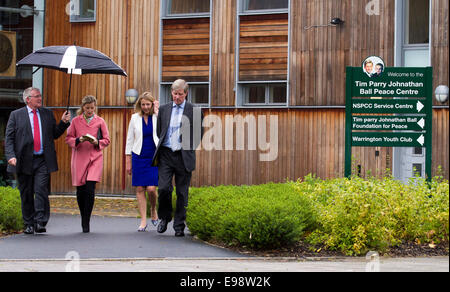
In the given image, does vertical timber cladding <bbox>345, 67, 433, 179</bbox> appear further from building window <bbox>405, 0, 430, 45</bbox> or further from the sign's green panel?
building window <bbox>405, 0, 430, 45</bbox>

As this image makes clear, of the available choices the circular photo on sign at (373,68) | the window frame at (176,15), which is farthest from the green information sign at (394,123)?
the window frame at (176,15)

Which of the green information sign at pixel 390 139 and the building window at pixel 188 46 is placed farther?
the building window at pixel 188 46

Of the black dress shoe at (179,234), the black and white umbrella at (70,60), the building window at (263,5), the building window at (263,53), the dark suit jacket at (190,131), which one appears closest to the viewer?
the dark suit jacket at (190,131)

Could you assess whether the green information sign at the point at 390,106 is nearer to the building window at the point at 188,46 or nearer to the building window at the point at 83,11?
the building window at the point at 188,46

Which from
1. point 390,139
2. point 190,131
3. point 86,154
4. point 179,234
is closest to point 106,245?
point 179,234

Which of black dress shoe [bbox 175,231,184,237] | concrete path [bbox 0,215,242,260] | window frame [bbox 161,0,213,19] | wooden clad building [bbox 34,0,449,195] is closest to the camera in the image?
concrete path [bbox 0,215,242,260]

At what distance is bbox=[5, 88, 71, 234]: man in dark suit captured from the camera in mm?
11336

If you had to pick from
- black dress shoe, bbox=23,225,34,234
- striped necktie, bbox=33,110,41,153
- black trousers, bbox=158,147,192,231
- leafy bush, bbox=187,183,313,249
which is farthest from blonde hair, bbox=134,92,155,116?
black dress shoe, bbox=23,225,34,234

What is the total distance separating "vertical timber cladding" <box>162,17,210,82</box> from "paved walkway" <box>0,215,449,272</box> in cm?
1038

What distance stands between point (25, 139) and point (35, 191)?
0.74 m

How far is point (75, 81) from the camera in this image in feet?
74.6

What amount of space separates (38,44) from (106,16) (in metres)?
2.02

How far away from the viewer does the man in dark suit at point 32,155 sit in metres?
11.3

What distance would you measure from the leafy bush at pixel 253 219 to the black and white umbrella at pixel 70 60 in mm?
2530
